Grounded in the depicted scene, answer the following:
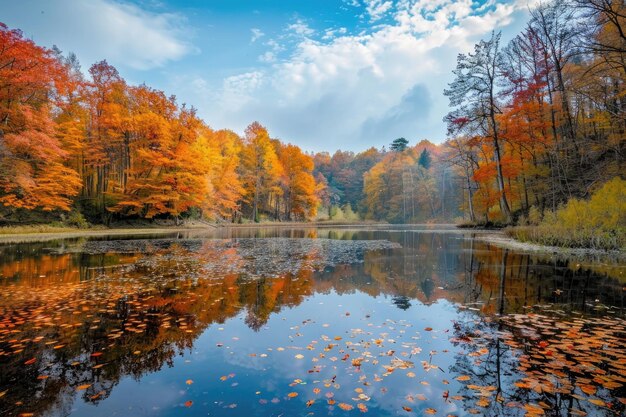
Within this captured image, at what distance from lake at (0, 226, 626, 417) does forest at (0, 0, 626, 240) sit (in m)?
9.22

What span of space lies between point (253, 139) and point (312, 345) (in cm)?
4490

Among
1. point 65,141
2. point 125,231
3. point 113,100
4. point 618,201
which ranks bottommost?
point 125,231

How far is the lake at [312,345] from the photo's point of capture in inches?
125

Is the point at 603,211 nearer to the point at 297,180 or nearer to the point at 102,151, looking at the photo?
the point at 102,151

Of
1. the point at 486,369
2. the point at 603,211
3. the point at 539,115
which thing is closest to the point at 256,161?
the point at 539,115

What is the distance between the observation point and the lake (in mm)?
3188

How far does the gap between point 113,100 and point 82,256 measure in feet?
84.4

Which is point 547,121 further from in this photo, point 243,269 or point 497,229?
point 243,269

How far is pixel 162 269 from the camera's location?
10.7m

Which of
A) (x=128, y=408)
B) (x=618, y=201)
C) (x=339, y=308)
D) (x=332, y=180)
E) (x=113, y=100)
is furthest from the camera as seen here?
(x=332, y=180)

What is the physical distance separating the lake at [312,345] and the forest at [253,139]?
922cm

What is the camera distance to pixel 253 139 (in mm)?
47094

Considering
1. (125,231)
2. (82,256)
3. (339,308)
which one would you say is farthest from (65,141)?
(339,308)

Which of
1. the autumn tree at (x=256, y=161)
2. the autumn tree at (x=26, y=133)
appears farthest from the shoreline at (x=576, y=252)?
the autumn tree at (x=256, y=161)
